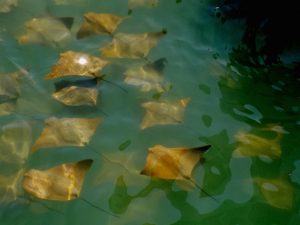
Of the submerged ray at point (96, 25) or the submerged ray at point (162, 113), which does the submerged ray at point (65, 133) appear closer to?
the submerged ray at point (162, 113)

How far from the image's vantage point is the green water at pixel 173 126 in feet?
11.5

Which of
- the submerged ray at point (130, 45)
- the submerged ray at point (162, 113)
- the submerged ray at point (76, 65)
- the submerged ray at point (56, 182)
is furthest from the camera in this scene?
the submerged ray at point (130, 45)

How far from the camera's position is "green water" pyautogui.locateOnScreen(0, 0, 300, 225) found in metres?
3.50

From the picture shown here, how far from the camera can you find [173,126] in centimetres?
419

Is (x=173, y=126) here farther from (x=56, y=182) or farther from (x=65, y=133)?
(x=56, y=182)

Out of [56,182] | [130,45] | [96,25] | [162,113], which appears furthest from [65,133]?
[96,25]

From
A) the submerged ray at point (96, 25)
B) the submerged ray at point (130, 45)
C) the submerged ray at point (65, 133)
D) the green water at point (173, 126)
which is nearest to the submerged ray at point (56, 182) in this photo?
the green water at point (173, 126)

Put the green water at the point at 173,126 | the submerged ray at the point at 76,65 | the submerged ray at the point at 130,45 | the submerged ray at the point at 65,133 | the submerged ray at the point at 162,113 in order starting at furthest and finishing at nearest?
1. the submerged ray at the point at 130,45
2. the submerged ray at the point at 76,65
3. the submerged ray at the point at 162,113
4. the submerged ray at the point at 65,133
5. the green water at the point at 173,126

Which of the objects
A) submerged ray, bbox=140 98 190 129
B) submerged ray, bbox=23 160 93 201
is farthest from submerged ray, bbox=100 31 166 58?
submerged ray, bbox=23 160 93 201

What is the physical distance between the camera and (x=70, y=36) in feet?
16.6

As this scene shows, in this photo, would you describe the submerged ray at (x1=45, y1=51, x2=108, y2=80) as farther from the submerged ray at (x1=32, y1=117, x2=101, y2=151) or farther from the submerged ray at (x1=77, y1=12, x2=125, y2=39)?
the submerged ray at (x1=32, y1=117, x2=101, y2=151)

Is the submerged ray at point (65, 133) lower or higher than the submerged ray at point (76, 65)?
lower

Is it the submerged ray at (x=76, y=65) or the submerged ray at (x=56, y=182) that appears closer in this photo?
the submerged ray at (x=56, y=182)

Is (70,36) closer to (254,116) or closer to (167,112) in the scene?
(167,112)
